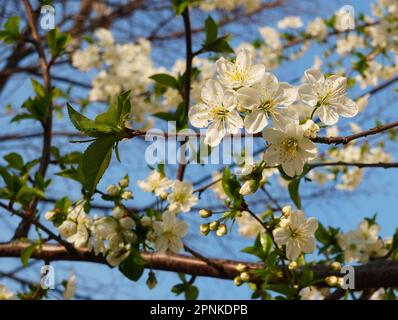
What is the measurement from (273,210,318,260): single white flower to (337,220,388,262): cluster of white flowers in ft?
1.82

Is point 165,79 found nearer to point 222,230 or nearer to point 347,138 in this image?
point 222,230

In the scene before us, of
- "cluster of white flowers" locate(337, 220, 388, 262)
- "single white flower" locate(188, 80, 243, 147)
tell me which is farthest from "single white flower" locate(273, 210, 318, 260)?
"cluster of white flowers" locate(337, 220, 388, 262)

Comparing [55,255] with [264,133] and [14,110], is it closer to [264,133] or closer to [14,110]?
[264,133]

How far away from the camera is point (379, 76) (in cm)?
314

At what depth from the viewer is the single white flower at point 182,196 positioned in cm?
157

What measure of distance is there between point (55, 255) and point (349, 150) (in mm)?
1939

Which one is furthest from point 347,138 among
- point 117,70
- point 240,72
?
point 117,70

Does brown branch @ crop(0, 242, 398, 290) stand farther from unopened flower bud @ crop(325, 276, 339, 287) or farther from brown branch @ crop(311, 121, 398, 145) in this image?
brown branch @ crop(311, 121, 398, 145)

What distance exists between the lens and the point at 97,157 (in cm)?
102

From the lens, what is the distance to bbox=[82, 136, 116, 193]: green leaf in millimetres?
1013

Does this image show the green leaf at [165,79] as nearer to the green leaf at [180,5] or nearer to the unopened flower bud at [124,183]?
the green leaf at [180,5]

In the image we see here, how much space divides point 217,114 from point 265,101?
106mm
